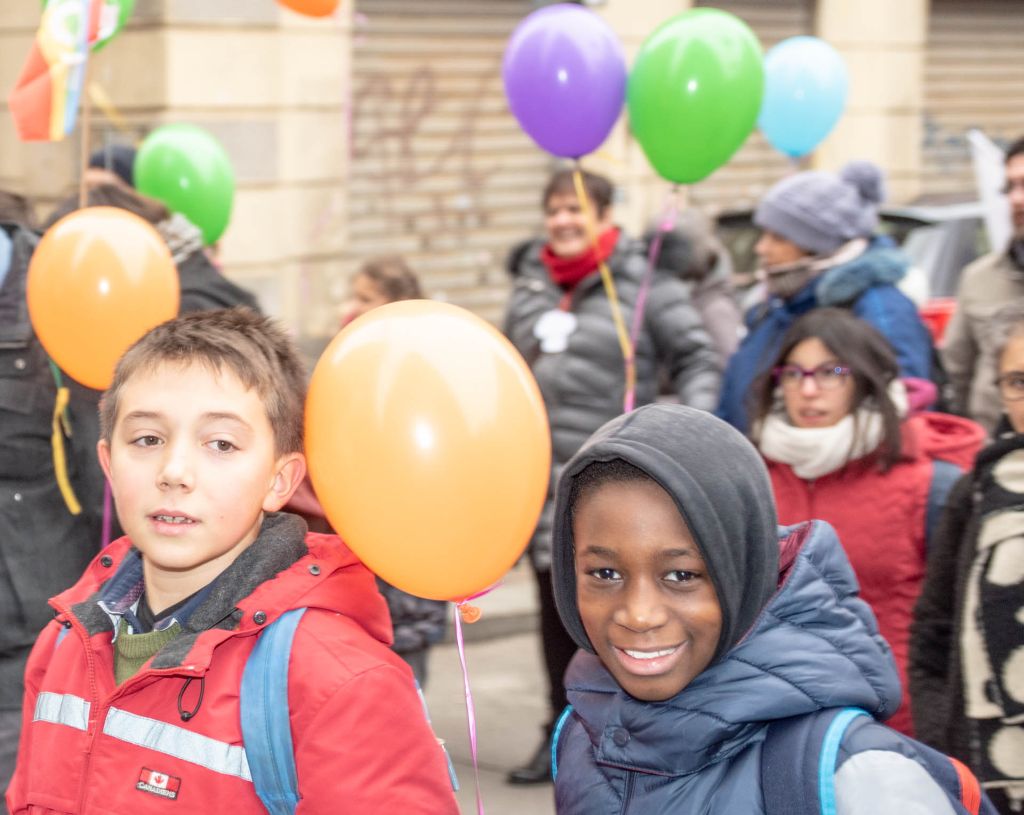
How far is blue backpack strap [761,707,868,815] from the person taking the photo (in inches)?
81.4

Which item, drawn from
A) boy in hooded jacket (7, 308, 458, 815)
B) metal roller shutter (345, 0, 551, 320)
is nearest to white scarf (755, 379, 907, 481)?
boy in hooded jacket (7, 308, 458, 815)

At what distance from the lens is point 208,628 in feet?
7.71

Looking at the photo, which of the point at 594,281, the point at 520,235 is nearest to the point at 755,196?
the point at 520,235

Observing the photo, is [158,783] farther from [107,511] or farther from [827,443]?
[827,443]

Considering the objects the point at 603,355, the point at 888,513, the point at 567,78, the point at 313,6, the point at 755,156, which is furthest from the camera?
the point at 755,156

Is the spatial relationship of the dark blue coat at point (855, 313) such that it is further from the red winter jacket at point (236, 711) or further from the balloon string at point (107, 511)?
the red winter jacket at point (236, 711)

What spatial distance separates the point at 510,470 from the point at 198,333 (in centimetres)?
54

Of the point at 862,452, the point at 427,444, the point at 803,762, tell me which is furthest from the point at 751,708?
the point at 862,452

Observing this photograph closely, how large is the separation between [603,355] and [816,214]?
2.75 feet

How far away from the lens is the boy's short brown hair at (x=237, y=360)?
2.44m

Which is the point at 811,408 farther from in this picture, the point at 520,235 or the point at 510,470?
the point at 520,235

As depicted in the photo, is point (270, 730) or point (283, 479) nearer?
point (270, 730)

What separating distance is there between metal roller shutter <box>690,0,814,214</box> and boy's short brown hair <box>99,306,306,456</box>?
986cm

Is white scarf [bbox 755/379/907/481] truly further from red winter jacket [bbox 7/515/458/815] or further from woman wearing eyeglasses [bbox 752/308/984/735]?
red winter jacket [bbox 7/515/458/815]
